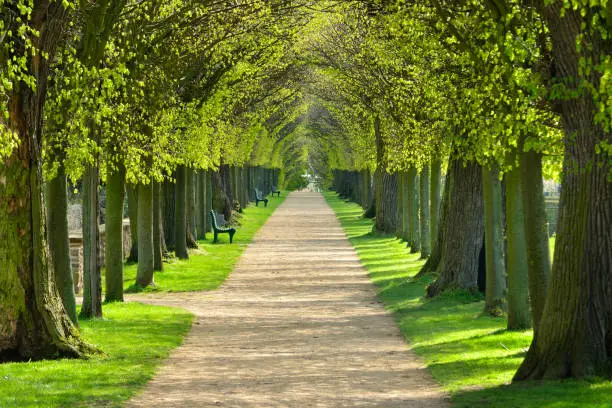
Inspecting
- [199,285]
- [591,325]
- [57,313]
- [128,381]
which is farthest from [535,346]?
[199,285]

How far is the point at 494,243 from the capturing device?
18891 millimetres

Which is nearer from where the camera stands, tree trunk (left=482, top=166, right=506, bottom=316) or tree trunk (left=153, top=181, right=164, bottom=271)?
tree trunk (left=482, top=166, right=506, bottom=316)

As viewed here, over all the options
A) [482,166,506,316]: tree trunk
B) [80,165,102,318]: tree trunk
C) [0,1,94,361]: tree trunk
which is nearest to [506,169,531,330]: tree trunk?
[482,166,506,316]: tree trunk

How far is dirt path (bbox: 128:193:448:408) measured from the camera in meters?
11.9

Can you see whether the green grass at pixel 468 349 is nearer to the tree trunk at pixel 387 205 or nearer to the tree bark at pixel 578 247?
the tree bark at pixel 578 247

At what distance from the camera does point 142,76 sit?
70.0 ft

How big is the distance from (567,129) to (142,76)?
446 inches

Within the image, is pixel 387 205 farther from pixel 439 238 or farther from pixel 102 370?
pixel 102 370

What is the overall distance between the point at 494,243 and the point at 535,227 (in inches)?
188

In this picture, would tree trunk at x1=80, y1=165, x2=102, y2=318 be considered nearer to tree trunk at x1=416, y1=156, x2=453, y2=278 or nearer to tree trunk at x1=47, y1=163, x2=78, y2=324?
tree trunk at x1=47, y1=163, x2=78, y2=324

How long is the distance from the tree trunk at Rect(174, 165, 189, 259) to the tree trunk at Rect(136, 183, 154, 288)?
7169mm

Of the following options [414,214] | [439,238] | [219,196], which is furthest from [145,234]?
[219,196]

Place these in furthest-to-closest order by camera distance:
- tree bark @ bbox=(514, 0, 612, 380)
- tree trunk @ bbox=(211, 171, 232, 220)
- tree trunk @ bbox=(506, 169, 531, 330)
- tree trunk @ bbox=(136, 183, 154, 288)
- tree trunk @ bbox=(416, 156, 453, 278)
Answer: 1. tree trunk @ bbox=(211, 171, 232, 220)
2. tree trunk @ bbox=(136, 183, 154, 288)
3. tree trunk @ bbox=(416, 156, 453, 278)
4. tree trunk @ bbox=(506, 169, 531, 330)
5. tree bark @ bbox=(514, 0, 612, 380)

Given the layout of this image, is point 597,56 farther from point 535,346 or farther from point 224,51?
point 224,51
